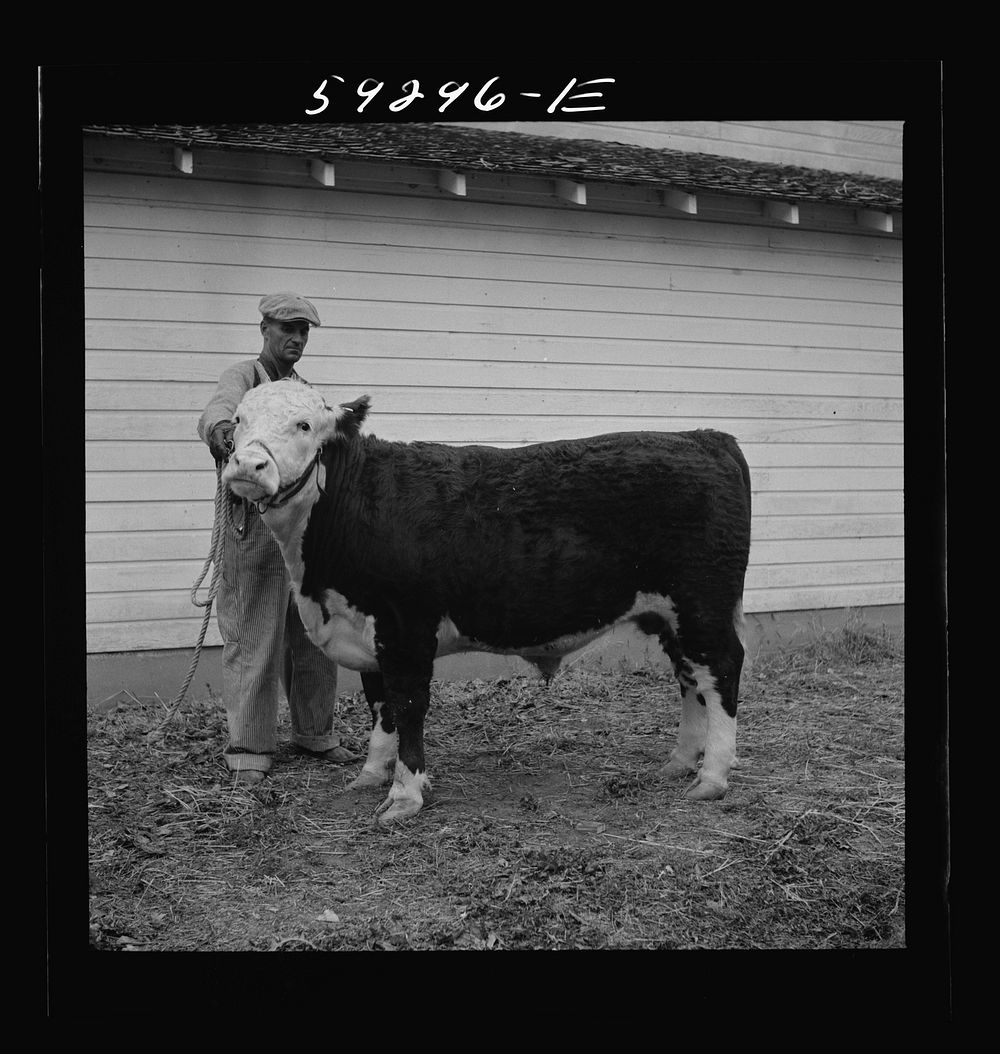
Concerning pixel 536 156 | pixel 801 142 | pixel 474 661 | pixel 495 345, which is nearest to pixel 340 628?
pixel 474 661

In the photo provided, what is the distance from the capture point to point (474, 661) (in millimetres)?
7531

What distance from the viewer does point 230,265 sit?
21.9 feet

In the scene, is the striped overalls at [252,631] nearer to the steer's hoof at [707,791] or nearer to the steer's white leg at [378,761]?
the steer's white leg at [378,761]

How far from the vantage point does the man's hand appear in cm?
488

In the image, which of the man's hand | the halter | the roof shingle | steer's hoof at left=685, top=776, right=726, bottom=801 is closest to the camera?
the halter

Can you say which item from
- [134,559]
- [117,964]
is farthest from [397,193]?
[117,964]

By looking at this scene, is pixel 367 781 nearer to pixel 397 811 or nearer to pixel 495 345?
pixel 397 811

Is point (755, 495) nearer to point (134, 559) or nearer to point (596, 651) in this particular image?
point (596, 651)

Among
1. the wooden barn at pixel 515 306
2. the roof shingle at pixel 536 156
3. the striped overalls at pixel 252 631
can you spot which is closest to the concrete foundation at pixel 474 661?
the wooden barn at pixel 515 306

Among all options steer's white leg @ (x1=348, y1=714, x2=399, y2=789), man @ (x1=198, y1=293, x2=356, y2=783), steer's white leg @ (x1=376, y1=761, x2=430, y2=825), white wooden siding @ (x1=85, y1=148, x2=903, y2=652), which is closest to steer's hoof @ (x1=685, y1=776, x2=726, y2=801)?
steer's white leg @ (x1=376, y1=761, x2=430, y2=825)

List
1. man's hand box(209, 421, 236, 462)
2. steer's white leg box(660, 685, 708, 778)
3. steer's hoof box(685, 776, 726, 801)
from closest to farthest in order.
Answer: man's hand box(209, 421, 236, 462), steer's hoof box(685, 776, 726, 801), steer's white leg box(660, 685, 708, 778)

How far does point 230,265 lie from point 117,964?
14.3ft

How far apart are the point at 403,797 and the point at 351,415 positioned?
175 centimetres

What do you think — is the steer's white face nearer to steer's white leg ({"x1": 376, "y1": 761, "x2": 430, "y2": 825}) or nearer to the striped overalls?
the striped overalls
